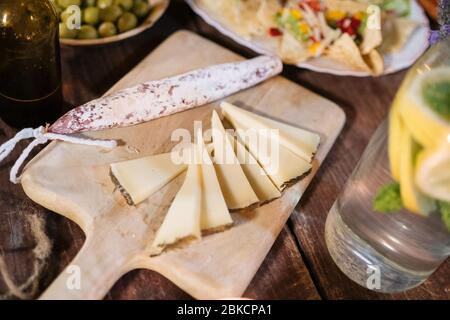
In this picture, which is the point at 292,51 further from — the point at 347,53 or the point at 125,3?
the point at 125,3

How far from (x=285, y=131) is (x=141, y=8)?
0.63 metres

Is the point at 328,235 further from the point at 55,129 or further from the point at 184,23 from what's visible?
the point at 184,23

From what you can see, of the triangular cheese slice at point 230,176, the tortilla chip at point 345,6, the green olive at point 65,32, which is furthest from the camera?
the tortilla chip at point 345,6

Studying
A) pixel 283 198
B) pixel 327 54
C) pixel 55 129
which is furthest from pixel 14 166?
pixel 327 54

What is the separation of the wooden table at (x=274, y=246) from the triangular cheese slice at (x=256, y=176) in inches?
4.4

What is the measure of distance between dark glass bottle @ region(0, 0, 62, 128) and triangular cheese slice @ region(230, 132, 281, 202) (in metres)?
0.48

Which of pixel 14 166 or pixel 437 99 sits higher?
pixel 437 99

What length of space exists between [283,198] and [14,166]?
2.06 feet

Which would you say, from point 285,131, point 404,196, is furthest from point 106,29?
point 404,196

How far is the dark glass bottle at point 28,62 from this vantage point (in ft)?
4.00

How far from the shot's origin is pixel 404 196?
955 millimetres

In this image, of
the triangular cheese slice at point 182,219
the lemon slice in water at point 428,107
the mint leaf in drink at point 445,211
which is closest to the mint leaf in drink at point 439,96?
the lemon slice in water at point 428,107

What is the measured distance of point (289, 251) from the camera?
4.17ft

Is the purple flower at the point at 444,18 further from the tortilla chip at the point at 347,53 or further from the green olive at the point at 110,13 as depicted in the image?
the green olive at the point at 110,13
